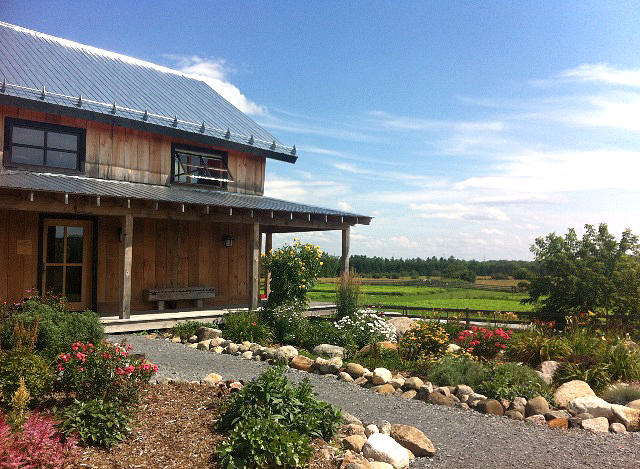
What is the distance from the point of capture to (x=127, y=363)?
5438mm

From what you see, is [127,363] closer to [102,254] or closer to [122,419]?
[122,419]

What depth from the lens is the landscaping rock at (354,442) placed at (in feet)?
17.1

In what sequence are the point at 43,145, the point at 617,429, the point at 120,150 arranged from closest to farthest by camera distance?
the point at 617,429
the point at 43,145
the point at 120,150

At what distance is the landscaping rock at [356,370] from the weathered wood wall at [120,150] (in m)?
8.39

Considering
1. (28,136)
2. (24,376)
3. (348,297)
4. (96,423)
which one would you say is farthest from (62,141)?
(96,423)

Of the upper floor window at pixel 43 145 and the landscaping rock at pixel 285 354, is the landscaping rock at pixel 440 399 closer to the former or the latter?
the landscaping rock at pixel 285 354

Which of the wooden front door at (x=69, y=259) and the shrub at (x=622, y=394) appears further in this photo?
the wooden front door at (x=69, y=259)

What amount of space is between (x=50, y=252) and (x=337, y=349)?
23.1ft

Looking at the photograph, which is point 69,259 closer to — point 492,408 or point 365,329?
point 365,329

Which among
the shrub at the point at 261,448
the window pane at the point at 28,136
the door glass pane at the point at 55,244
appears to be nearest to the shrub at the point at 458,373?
the shrub at the point at 261,448

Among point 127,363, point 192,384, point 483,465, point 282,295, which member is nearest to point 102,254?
point 282,295

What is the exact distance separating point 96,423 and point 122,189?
812 cm

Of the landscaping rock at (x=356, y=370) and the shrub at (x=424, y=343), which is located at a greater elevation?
the shrub at (x=424, y=343)

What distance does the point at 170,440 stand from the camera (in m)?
4.79
